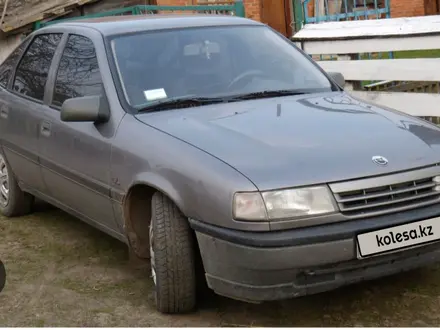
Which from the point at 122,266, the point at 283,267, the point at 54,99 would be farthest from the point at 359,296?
the point at 54,99

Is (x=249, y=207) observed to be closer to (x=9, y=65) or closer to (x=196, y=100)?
(x=196, y=100)

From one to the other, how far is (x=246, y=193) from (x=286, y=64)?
6.18ft

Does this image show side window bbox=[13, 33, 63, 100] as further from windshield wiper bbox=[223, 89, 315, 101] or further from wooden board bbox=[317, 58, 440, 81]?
wooden board bbox=[317, 58, 440, 81]

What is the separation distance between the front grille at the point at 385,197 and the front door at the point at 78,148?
1.63m

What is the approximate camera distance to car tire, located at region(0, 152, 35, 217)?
6758 mm

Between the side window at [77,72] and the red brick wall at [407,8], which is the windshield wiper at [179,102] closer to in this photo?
the side window at [77,72]

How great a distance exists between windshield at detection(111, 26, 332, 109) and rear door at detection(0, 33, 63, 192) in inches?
40.1

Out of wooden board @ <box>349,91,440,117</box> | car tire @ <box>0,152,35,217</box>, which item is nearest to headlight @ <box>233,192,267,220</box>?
car tire @ <box>0,152,35,217</box>

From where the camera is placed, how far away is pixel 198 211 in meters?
4.04

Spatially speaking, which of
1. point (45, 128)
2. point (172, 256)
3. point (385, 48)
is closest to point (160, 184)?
point (172, 256)

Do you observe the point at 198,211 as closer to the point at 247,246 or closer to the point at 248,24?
the point at 247,246

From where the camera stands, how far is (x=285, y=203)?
384 centimetres

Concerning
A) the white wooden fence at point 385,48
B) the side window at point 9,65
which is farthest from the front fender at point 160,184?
the white wooden fence at point 385,48

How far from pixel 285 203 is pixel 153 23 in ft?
7.30
